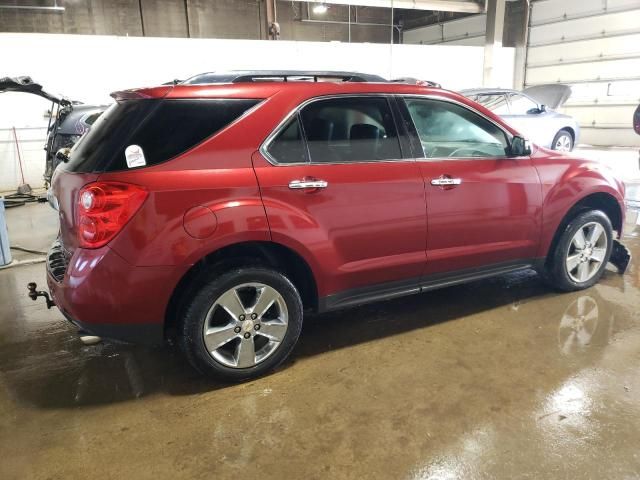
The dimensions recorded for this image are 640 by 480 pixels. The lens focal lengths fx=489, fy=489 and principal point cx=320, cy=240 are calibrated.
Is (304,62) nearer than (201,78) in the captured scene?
No

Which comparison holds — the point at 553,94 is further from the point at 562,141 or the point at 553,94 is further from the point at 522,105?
the point at 522,105

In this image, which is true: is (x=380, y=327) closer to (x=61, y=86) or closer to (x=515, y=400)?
(x=515, y=400)

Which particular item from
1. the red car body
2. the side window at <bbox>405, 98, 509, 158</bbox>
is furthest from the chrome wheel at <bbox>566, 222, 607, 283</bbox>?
the side window at <bbox>405, 98, 509, 158</bbox>

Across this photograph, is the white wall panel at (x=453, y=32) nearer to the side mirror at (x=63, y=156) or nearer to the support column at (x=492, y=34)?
the support column at (x=492, y=34)

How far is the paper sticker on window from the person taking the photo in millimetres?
2307

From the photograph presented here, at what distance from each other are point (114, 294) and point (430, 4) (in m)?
14.4

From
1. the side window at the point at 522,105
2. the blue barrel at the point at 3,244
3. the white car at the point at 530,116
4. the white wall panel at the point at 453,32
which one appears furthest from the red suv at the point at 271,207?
the white wall panel at the point at 453,32

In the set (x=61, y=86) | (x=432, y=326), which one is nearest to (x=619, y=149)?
(x=432, y=326)

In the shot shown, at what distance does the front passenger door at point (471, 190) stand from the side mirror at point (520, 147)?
4 cm

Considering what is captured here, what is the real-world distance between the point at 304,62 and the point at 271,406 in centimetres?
1095

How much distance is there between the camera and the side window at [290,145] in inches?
102

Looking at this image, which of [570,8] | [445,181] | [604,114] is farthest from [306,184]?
[570,8]

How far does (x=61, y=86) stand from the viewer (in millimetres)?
9812

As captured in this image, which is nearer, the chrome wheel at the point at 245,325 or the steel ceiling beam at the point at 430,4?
the chrome wheel at the point at 245,325
